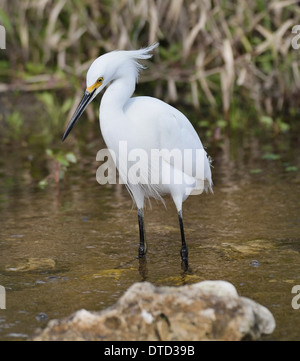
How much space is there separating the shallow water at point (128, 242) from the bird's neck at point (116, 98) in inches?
35.7

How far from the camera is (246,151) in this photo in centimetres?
680

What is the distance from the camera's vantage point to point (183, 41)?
315 inches

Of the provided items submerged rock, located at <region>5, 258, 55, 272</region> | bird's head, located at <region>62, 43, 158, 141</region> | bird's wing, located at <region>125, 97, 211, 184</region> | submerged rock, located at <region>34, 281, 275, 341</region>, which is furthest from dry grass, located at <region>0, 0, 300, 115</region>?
submerged rock, located at <region>34, 281, 275, 341</region>

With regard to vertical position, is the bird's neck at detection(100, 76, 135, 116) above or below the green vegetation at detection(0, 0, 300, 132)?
below

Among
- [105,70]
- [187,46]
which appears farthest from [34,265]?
[187,46]

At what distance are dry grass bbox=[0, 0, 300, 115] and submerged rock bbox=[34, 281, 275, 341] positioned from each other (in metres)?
4.84

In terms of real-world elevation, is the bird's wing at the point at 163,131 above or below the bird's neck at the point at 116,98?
below

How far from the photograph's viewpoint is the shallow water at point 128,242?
137 inches

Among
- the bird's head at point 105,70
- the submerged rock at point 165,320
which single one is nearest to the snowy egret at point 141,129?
the bird's head at point 105,70

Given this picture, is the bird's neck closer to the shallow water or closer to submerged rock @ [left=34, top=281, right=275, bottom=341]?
the shallow water

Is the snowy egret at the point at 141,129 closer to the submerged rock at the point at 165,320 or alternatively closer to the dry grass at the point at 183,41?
the submerged rock at the point at 165,320

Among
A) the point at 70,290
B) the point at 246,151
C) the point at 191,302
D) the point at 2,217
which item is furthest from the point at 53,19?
the point at 191,302

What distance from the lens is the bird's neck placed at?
151 inches
